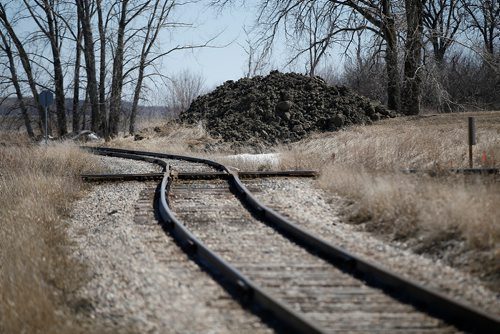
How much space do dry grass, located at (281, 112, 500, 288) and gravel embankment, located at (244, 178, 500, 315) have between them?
30 cm

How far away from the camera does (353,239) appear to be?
322 inches

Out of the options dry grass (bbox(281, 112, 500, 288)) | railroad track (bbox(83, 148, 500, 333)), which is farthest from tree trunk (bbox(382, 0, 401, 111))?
railroad track (bbox(83, 148, 500, 333))

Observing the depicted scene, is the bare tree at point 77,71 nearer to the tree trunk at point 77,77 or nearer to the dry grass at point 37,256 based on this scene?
the tree trunk at point 77,77

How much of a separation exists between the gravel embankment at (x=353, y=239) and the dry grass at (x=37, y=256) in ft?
11.3

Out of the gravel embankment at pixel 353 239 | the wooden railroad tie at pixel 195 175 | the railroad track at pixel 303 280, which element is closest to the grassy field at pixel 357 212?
the gravel embankment at pixel 353 239

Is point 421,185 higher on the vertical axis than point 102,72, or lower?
lower

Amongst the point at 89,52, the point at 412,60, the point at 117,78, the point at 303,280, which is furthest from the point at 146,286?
the point at 117,78

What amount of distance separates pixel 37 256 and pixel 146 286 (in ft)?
5.53

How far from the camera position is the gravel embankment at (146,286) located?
5414 millimetres

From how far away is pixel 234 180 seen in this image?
12969 millimetres

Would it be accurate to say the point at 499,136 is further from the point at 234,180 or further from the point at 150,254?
the point at 150,254

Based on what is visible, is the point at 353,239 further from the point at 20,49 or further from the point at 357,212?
the point at 20,49

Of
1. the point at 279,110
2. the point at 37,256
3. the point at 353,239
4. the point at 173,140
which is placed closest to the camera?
the point at 37,256

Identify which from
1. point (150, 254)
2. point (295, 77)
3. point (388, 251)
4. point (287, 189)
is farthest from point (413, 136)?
point (295, 77)
